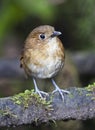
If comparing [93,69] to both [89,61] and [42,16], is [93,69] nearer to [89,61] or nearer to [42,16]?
[89,61]

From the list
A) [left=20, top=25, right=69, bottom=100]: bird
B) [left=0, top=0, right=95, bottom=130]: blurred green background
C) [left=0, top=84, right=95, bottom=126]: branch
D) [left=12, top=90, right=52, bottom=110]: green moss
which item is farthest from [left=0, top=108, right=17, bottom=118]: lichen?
[left=0, top=0, right=95, bottom=130]: blurred green background

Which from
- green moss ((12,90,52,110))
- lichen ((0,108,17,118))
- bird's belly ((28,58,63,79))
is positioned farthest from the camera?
bird's belly ((28,58,63,79))

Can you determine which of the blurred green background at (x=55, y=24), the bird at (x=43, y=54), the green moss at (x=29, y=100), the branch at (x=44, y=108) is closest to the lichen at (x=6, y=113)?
the branch at (x=44, y=108)

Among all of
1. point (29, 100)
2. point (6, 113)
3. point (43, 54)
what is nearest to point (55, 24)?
point (43, 54)

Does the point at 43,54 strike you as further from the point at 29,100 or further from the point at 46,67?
the point at 29,100

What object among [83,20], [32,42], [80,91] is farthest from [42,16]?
[80,91]

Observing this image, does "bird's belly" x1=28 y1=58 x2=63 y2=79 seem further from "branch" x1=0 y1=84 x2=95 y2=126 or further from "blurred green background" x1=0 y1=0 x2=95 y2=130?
"blurred green background" x1=0 y1=0 x2=95 y2=130

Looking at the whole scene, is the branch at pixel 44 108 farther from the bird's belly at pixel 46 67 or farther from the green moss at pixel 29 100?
the bird's belly at pixel 46 67
